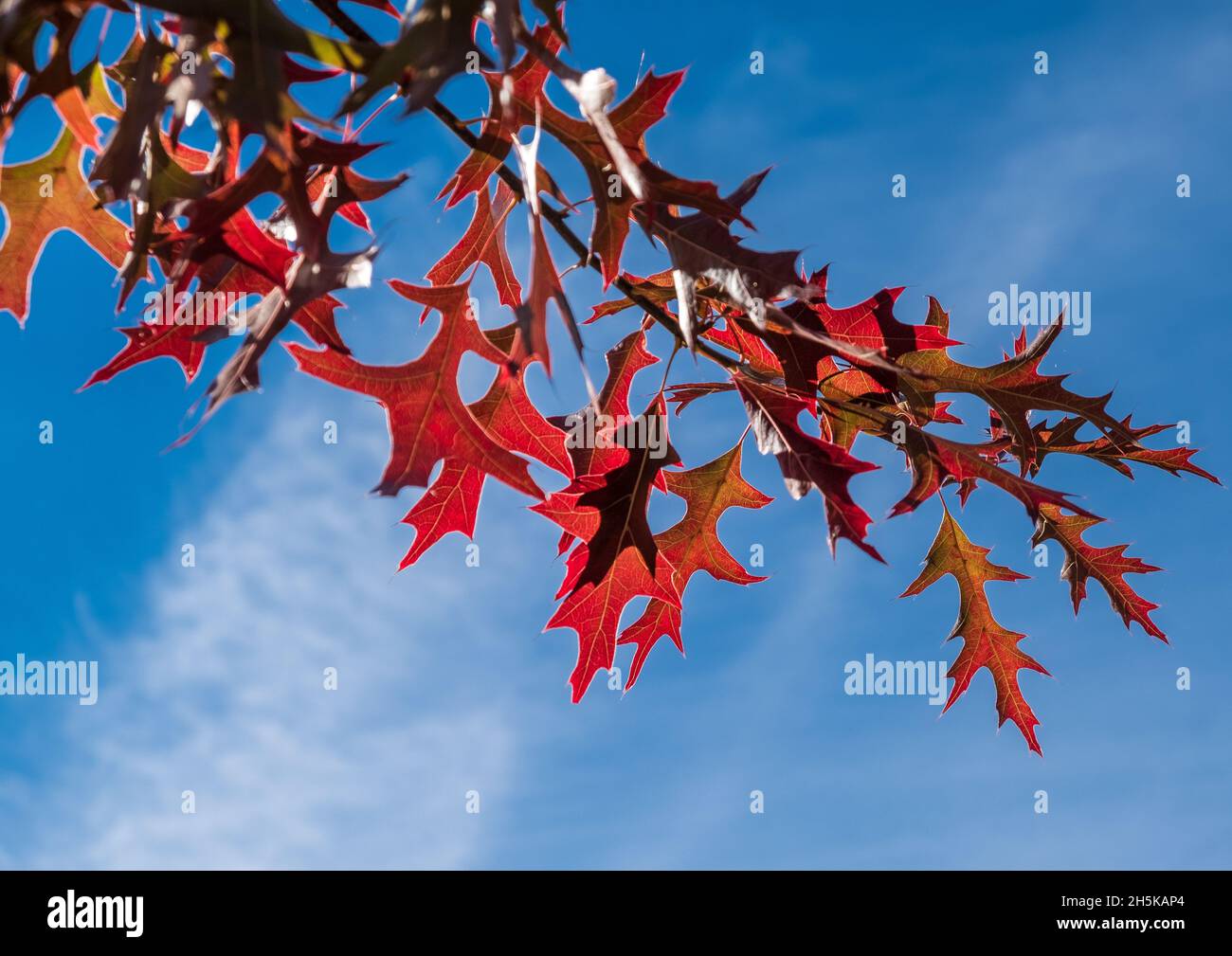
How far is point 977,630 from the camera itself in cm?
234

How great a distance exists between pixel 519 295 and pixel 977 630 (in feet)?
4.48

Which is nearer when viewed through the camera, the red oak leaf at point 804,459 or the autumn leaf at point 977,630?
the red oak leaf at point 804,459

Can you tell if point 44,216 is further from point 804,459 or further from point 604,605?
point 804,459

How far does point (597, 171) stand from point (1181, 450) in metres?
1.40

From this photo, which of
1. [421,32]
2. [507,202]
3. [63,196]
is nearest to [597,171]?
[507,202]

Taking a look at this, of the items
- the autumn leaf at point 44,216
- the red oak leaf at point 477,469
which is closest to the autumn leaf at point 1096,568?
the red oak leaf at point 477,469

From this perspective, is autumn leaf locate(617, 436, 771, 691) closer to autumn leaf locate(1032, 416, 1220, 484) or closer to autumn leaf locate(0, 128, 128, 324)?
autumn leaf locate(1032, 416, 1220, 484)

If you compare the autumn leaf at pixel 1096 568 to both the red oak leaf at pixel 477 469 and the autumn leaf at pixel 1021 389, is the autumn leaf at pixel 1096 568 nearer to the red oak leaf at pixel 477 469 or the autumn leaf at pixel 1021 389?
the autumn leaf at pixel 1021 389

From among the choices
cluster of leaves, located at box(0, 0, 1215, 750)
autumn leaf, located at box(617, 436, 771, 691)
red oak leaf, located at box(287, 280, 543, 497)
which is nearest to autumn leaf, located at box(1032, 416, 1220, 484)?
cluster of leaves, located at box(0, 0, 1215, 750)

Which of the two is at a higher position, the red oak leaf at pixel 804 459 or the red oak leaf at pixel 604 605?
the red oak leaf at pixel 804 459

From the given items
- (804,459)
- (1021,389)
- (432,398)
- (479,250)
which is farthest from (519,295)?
(1021,389)

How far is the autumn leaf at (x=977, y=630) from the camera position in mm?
2215

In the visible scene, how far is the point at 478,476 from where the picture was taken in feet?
5.71

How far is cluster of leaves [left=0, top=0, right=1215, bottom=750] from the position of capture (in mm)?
1109
